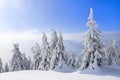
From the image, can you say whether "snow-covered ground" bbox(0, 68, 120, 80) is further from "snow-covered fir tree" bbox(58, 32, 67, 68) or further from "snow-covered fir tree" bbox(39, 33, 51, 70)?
"snow-covered fir tree" bbox(39, 33, 51, 70)

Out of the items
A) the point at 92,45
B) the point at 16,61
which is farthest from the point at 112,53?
the point at 16,61

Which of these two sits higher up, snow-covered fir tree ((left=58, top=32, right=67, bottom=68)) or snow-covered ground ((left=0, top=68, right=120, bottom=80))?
snow-covered fir tree ((left=58, top=32, right=67, bottom=68))

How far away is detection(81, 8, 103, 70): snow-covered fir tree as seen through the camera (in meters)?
32.3

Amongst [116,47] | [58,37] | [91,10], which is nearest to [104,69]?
[91,10]

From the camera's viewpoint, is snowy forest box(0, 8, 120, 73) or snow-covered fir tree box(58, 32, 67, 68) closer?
snowy forest box(0, 8, 120, 73)

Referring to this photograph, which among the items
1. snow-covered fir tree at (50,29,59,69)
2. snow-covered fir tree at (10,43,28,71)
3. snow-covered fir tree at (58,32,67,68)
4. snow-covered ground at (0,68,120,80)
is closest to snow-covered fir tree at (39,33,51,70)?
snow-covered fir tree at (50,29,59,69)

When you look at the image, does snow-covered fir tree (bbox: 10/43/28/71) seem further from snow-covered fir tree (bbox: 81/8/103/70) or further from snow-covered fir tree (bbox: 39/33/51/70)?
snow-covered fir tree (bbox: 81/8/103/70)

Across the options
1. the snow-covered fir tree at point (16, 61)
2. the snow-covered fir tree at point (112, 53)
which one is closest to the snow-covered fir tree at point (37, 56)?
the snow-covered fir tree at point (16, 61)

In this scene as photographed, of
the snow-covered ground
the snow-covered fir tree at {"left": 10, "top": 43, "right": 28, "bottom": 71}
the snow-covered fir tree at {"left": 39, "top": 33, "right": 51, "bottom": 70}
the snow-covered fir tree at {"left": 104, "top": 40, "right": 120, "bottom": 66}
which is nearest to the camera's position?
the snow-covered ground

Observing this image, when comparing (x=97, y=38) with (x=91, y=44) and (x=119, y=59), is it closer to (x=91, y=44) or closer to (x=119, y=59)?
(x=91, y=44)

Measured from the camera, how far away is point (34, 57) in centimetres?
5866

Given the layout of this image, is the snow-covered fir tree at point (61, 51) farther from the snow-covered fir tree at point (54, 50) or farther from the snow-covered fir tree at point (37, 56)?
the snow-covered fir tree at point (37, 56)

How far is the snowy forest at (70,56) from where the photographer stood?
108 ft

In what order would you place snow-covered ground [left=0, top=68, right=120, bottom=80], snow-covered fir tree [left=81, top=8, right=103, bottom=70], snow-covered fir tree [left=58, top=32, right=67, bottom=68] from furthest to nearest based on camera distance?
snow-covered fir tree [left=58, top=32, right=67, bottom=68] → snow-covered fir tree [left=81, top=8, right=103, bottom=70] → snow-covered ground [left=0, top=68, right=120, bottom=80]
